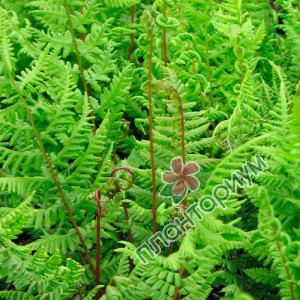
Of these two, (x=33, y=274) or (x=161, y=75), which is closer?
(x=33, y=274)

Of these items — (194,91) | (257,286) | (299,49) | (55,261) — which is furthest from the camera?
(299,49)

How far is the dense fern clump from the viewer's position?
2.91 feet

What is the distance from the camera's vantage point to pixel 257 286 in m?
1.11

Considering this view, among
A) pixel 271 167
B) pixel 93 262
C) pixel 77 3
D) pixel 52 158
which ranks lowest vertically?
pixel 93 262

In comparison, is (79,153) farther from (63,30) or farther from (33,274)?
Answer: (63,30)

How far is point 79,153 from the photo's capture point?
3.72 ft

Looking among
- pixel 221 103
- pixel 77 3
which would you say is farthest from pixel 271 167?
pixel 77 3

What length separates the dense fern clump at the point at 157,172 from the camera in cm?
89

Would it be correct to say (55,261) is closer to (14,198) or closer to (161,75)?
(14,198)

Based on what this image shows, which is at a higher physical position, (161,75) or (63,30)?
(63,30)

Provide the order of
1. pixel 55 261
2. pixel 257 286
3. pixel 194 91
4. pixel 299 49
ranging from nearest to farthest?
pixel 55 261
pixel 257 286
pixel 194 91
pixel 299 49

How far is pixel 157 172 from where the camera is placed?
1067 mm

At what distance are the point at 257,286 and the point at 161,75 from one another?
57cm

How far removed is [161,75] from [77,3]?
0.29m
